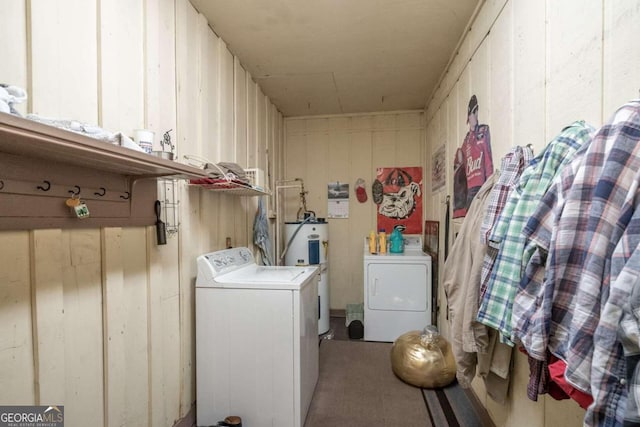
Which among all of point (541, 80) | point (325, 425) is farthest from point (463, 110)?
point (325, 425)

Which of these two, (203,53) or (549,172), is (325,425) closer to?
(549,172)

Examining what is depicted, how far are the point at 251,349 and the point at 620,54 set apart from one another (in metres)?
1.91

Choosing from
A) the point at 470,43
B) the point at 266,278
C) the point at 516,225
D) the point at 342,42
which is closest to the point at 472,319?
the point at 516,225

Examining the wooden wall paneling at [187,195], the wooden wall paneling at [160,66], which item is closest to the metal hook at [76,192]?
the wooden wall paneling at [160,66]

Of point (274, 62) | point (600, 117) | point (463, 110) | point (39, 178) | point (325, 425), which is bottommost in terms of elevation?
point (325, 425)

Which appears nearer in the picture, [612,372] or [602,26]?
[612,372]

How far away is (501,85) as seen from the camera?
4.96 ft

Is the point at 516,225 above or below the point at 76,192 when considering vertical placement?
below

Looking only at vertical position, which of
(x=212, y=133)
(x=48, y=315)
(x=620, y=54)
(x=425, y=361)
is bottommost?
(x=425, y=361)

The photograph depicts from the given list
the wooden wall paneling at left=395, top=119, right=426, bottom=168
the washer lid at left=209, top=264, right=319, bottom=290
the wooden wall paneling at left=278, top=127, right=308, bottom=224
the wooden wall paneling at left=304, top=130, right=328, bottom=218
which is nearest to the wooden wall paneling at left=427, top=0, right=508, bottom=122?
the wooden wall paneling at left=395, top=119, right=426, bottom=168

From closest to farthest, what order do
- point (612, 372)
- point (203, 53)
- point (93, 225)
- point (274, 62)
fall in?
point (612, 372)
point (93, 225)
point (203, 53)
point (274, 62)

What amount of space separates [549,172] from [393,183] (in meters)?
2.72

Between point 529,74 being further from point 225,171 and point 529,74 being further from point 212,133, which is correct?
point 212,133

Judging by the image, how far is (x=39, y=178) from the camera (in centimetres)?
90
